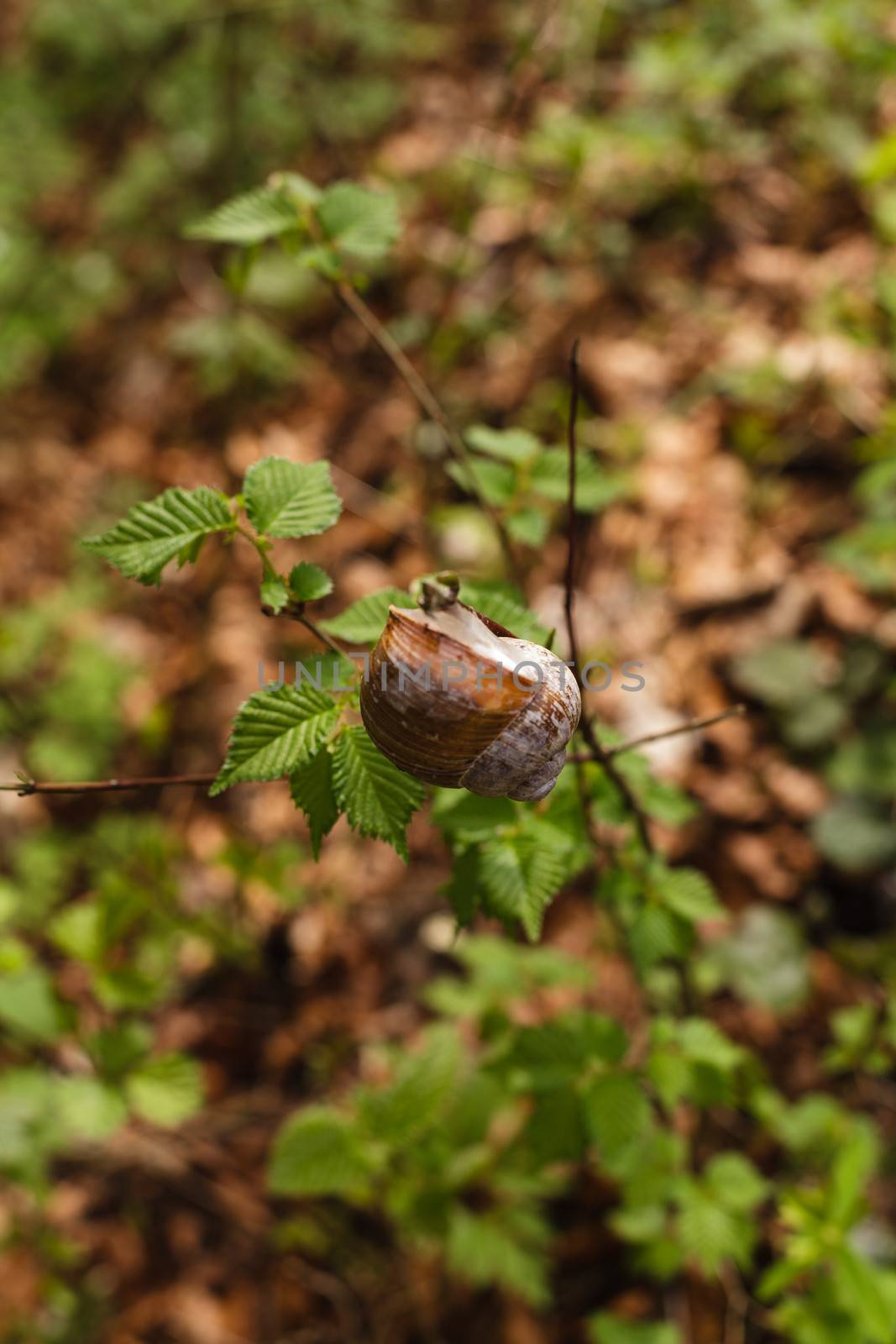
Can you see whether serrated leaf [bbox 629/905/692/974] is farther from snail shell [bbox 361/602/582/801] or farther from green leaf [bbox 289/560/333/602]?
green leaf [bbox 289/560/333/602]

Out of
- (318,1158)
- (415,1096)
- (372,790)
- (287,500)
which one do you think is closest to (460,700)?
(372,790)

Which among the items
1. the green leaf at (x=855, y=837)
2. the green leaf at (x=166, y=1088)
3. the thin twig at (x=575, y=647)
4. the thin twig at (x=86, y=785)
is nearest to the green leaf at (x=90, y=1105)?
the green leaf at (x=166, y=1088)

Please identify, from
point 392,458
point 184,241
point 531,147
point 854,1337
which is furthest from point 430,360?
point 854,1337

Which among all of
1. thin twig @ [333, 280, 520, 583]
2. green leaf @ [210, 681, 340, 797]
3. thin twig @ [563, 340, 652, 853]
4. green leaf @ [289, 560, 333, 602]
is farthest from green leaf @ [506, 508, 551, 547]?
green leaf @ [210, 681, 340, 797]

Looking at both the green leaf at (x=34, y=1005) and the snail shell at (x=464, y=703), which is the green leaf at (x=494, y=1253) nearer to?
the green leaf at (x=34, y=1005)

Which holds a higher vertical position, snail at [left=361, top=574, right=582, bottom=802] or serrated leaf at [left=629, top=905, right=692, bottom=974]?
snail at [left=361, top=574, right=582, bottom=802]

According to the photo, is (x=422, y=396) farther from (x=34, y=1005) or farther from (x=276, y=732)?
(x=34, y=1005)

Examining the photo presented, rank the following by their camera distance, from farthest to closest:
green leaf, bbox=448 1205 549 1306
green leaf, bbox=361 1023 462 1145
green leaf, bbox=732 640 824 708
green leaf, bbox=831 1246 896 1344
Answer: green leaf, bbox=732 640 824 708 → green leaf, bbox=448 1205 549 1306 → green leaf, bbox=361 1023 462 1145 → green leaf, bbox=831 1246 896 1344

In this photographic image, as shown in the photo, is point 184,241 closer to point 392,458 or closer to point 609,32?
point 392,458
